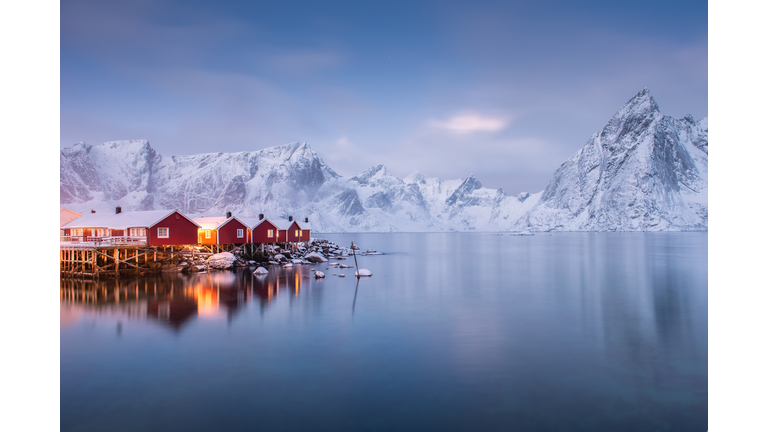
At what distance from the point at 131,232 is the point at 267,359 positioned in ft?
106

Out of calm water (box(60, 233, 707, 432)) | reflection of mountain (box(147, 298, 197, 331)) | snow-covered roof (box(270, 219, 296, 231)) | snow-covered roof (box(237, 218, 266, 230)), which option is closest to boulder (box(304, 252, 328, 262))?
snow-covered roof (box(237, 218, 266, 230))

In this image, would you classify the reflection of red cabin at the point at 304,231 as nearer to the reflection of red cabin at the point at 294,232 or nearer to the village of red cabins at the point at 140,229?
the reflection of red cabin at the point at 294,232

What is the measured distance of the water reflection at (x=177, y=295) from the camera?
66.9ft

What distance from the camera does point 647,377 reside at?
11977 mm

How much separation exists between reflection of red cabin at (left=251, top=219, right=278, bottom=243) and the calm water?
24288 mm

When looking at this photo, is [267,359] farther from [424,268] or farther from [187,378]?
[424,268]

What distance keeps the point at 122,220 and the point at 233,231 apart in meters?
12.0

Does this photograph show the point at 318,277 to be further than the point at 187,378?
Yes

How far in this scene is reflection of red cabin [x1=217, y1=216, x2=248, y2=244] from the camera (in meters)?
47.0

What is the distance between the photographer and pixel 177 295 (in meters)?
26.0

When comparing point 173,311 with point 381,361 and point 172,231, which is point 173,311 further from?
point 172,231

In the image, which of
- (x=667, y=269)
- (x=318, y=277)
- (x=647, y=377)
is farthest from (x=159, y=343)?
(x=667, y=269)
